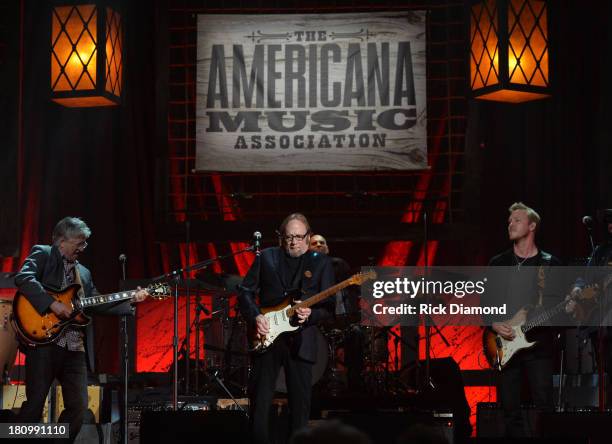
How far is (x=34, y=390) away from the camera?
25.4 ft

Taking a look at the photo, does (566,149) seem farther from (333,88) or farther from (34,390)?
(34,390)

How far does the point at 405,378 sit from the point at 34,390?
3911mm

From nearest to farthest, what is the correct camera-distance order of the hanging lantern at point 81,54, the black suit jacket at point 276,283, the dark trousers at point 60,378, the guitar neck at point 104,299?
the black suit jacket at point 276,283 < the dark trousers at point 60,378 < the guitar neck at point 104,299 < the hanging lantern at point 81,54

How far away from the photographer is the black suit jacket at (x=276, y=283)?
24.7 ft

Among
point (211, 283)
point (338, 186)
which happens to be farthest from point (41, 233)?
point (338, 186)

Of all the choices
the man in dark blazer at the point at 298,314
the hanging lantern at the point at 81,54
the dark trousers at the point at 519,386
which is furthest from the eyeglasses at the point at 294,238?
the hanging lantern at the point at 81,54

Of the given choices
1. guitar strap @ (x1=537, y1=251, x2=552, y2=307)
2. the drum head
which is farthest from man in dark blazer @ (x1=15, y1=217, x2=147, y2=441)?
guitar strap @ (x1=537, y1=251, x2=552, y2=307)

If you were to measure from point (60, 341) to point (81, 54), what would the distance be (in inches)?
95.1

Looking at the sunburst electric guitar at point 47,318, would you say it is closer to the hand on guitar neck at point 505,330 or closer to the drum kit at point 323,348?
the drum kit at point 323,348

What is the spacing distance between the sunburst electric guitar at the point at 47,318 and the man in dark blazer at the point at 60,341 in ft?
0.13

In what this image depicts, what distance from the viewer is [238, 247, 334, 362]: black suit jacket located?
24.7ft

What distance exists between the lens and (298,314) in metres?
7.36

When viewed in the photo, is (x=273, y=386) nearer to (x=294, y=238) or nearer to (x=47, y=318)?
(x=294, y=238)

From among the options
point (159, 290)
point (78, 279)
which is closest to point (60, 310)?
point (78, 279)
